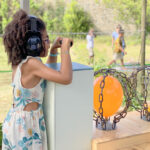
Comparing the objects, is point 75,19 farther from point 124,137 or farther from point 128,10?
point 124,137

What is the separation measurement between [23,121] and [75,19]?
40.3 feet

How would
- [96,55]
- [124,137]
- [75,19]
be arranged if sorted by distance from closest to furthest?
[124,137]
[96,55]
[75,19]

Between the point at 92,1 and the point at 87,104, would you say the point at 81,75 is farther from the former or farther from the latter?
the point at 92,1

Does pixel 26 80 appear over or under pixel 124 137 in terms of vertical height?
over

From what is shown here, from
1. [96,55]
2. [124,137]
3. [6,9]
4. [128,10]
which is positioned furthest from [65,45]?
[6,9]

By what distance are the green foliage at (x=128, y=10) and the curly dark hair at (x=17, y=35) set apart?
10.3 metres

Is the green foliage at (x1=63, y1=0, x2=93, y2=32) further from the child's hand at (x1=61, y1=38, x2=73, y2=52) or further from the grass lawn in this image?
the child's hand at (x1=61, y1=38, x2=73, y2=52)

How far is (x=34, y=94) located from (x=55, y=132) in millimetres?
262

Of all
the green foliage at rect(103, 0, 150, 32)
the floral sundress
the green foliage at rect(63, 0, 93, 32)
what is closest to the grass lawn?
the green foliage at rect(103, 0, 150, 32)

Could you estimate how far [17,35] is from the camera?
1.57 meters

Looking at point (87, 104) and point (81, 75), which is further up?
point (81, 75)

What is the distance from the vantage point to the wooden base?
1.84 m

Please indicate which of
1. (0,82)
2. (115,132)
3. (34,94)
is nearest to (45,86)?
(34,94)

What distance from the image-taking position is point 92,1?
14.6m
